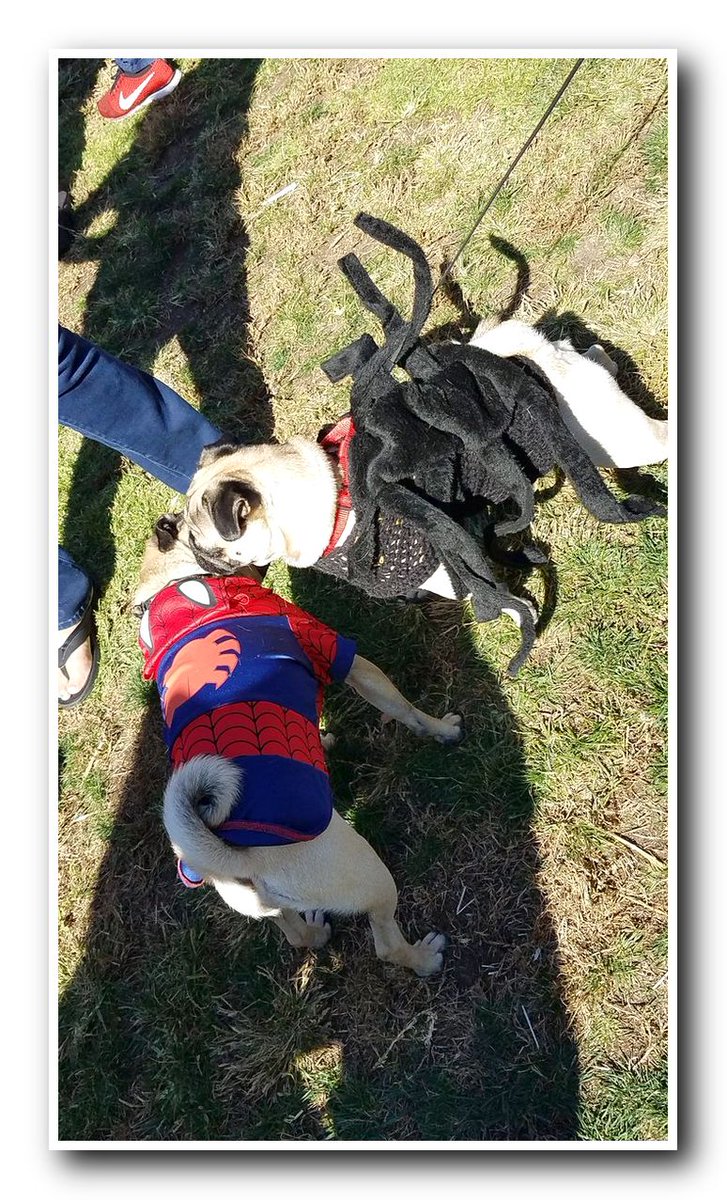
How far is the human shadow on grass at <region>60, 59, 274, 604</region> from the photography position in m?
4.72

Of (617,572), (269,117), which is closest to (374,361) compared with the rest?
(617,572)

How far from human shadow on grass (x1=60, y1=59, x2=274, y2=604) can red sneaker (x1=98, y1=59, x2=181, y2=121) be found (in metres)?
0.08

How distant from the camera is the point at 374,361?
2.79 m

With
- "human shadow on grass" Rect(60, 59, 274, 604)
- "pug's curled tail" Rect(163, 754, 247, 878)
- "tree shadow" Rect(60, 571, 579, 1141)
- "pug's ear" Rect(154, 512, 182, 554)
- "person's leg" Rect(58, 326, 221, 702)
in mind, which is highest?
"human shadow on grass" Rect(60, 59, 274, 604)

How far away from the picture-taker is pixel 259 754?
255 centimetres

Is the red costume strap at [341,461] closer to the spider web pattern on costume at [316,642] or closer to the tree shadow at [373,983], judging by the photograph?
the spider web pattern on costume at [316,642]

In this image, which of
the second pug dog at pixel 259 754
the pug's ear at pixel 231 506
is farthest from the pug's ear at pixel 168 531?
the pug's ear at pixel 231 506

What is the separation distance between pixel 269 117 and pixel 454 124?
134 centimetres

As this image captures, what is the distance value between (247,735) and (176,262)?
12.1 feet

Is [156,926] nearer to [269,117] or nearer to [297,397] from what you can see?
[297,397]

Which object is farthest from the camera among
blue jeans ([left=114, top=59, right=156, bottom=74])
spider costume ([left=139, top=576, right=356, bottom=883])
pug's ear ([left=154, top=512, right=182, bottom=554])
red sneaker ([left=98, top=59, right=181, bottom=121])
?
red sneaker ([left=98, top=59, right=181, bottom=121])

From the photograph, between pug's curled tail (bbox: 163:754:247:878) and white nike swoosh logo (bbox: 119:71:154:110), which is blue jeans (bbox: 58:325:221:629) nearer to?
pug's curled tail (bbox: 163:754:247:878)

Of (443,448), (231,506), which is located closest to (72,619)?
(231,506)

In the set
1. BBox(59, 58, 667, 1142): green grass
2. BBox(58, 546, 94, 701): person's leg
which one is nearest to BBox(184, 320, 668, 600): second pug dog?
BBox(59, 58, 667, 1142): green grass
